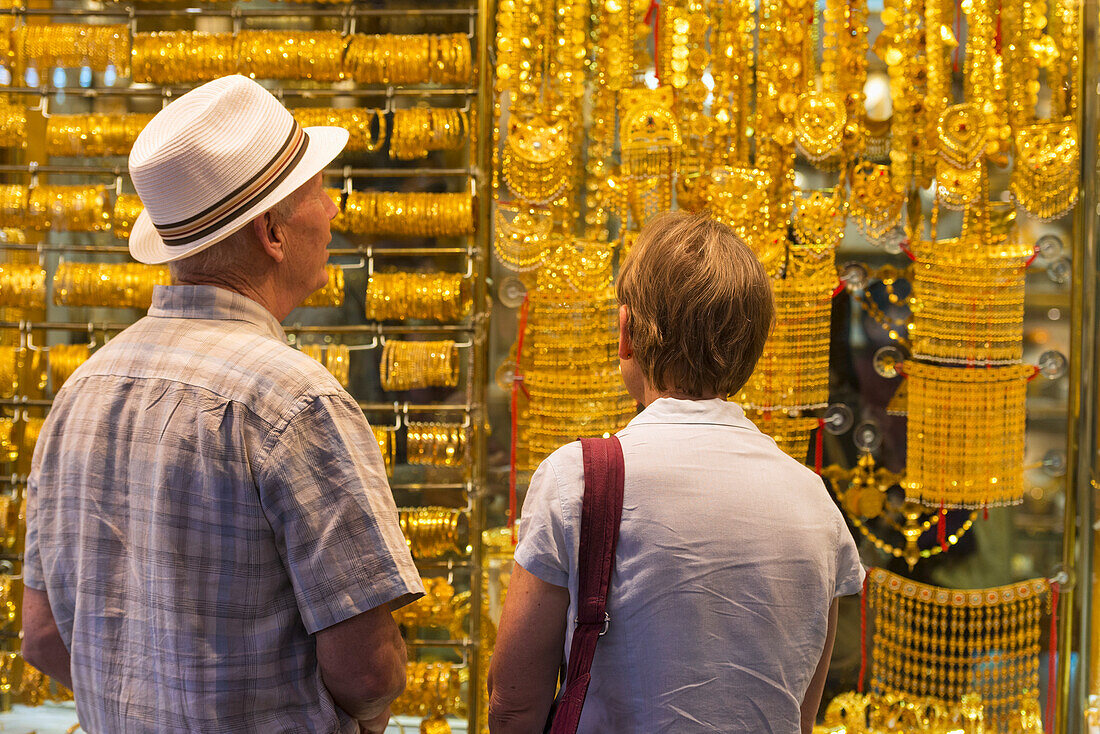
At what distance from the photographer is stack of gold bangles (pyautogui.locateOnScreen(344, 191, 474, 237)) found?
2521 millimetres

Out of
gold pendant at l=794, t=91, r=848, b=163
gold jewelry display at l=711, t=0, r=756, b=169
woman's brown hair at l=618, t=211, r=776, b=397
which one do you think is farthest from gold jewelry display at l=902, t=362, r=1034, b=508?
woman's brown hair at l=618, t=211, r=776, b=397

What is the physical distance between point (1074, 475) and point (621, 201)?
1.46 metres

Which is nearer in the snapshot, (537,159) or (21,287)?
(537,159)

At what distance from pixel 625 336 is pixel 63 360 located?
6.59 feet

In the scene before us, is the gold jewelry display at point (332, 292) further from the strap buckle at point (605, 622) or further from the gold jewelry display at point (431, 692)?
the strap buckle at point (605, 622)

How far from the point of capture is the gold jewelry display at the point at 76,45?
101 inches

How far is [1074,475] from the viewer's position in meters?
2.62

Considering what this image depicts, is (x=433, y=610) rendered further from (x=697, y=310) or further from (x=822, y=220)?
(x=697, y=310)

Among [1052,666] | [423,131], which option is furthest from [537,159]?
[1052,666]

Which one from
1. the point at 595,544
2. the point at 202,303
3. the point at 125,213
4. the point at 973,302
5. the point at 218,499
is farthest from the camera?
the point at 125,213

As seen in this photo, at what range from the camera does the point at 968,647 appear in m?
2.56

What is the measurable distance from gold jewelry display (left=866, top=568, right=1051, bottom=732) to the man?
1.78 metres

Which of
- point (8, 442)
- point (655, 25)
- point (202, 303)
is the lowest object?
point (8, 442)

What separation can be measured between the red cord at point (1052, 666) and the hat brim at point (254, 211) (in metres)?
2.27
